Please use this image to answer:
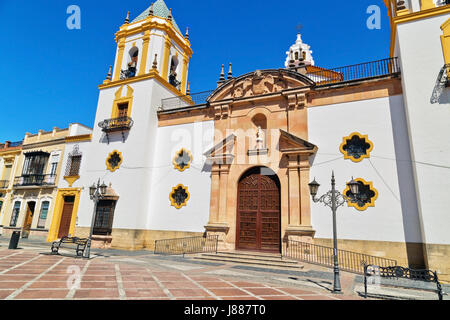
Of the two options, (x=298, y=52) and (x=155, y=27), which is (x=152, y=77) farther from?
(x=298, y=52)

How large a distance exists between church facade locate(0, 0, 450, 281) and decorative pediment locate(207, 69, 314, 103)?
0.19 feet

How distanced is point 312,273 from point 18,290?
859 centimetres

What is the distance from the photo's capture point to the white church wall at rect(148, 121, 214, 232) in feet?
49.7

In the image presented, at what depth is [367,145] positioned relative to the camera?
12180 millimetres

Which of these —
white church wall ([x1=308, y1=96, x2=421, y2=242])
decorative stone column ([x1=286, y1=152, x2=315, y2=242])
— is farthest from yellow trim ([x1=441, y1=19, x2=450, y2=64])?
decorative stone column ([x1=286, y1=152, x2=315, y2=242])

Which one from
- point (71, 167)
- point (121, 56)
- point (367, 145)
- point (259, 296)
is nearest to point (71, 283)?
point (259, 296)

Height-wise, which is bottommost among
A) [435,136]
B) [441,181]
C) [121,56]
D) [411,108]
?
[441,181]

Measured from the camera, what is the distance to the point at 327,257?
11.5 metres

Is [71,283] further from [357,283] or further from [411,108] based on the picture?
[411,108]

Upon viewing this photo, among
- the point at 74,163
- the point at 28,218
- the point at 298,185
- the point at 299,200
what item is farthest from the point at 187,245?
the point at 28,218

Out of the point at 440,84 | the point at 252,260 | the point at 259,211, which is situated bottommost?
the point at 252,260

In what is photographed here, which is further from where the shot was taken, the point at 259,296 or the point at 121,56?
the point at 121,56

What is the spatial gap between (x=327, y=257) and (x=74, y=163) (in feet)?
58.2

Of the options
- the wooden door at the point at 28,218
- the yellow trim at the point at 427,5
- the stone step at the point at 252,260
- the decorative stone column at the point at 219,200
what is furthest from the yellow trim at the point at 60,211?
the yellow trim at the point at 427,5
